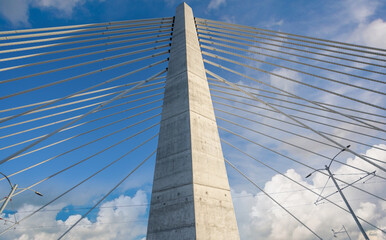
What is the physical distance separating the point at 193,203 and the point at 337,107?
8846 millimetres

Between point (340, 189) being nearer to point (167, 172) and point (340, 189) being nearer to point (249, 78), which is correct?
point (249, 78)

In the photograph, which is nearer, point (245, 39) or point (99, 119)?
point (99, 119)

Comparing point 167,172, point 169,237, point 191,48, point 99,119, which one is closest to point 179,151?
point 167,172

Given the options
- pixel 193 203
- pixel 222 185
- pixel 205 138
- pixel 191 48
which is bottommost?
pixel 193 203

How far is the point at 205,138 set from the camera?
810cm

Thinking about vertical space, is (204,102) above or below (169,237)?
above

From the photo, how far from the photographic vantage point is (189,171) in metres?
6.78

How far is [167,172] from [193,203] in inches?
63.3

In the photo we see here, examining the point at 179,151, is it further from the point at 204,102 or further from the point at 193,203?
the point at 204,102

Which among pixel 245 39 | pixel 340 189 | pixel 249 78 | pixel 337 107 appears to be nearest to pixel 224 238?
pixel 249 78

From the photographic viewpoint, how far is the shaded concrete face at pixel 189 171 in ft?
20.1

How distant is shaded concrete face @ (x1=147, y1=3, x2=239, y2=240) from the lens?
6.12 meters

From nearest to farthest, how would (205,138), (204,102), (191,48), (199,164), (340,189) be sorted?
(199,164) → (205,138) → (204,102) → (191,48) → (340,189)

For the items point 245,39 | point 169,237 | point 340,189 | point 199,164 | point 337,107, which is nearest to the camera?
point 169,237
